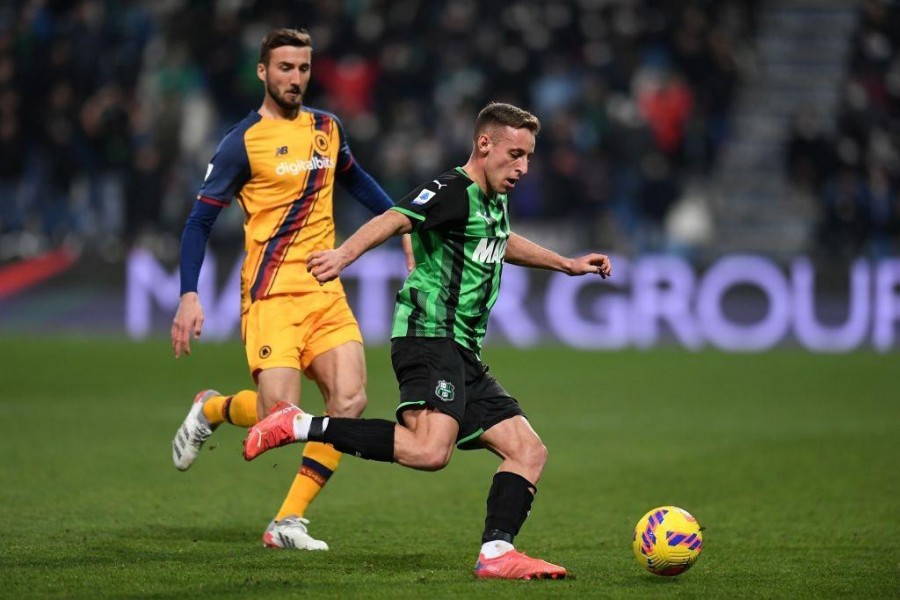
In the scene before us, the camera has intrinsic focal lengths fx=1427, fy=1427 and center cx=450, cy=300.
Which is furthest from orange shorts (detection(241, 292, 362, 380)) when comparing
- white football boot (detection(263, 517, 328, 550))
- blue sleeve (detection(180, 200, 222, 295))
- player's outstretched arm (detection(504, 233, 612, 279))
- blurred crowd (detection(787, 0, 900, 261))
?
blurred crowd (detection(787, 0, 900, 261))

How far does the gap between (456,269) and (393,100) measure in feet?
45.9

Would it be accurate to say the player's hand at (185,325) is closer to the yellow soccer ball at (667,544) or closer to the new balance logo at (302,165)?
the new balance logo at (302,165)

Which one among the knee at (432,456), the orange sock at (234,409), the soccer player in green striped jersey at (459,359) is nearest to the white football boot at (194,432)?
the orange sock at (234,409)

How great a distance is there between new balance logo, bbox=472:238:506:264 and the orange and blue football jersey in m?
1.12

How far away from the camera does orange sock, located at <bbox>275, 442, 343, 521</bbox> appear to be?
268 inches

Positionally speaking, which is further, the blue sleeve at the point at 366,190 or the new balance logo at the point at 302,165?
the blue sleeve at the point at 366,190

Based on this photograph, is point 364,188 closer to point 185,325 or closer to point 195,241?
point 195,241

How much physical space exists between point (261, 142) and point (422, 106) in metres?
13.2

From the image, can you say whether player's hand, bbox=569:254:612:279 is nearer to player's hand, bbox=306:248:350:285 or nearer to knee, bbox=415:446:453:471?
knee, bbox=415:446:453:471

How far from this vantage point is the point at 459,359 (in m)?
6.00

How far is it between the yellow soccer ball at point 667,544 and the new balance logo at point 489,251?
1267 millimetres

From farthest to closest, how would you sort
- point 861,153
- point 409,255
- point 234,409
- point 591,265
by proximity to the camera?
point 861,153 < point 234,409 < point 409,255 < point 591,265

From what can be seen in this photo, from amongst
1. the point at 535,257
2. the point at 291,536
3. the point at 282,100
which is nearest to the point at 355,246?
the point at 535,257

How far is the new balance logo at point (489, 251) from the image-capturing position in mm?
6035
